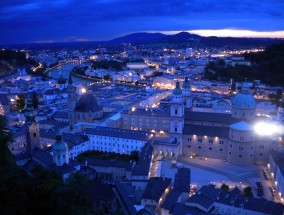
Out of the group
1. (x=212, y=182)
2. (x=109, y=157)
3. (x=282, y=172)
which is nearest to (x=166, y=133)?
(x=109, y=157)

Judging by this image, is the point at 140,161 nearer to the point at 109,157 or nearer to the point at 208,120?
the point at 109,157

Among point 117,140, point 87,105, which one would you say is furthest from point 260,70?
point 117,140

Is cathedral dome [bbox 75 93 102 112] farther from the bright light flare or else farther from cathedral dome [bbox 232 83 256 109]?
the bright light flare

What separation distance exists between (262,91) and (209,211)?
3973 centimetres

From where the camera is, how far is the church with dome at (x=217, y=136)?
26.7 meters

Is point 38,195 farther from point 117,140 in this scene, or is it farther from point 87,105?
point 87,105

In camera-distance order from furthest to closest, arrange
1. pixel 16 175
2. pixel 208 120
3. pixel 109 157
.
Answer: pixel 208 120, pixel 109 157, pixel 16 175

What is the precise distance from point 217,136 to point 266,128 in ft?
15.1

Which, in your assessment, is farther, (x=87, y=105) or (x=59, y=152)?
(x=87, y=105)

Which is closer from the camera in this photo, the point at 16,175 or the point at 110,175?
the point at 16,175

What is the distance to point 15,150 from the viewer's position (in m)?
27.9

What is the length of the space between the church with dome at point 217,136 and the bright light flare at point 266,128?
0.63 m

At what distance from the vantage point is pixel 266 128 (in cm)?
2836

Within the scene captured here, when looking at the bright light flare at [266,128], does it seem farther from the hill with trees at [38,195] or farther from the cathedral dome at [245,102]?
the hill with trees at [38,195]
